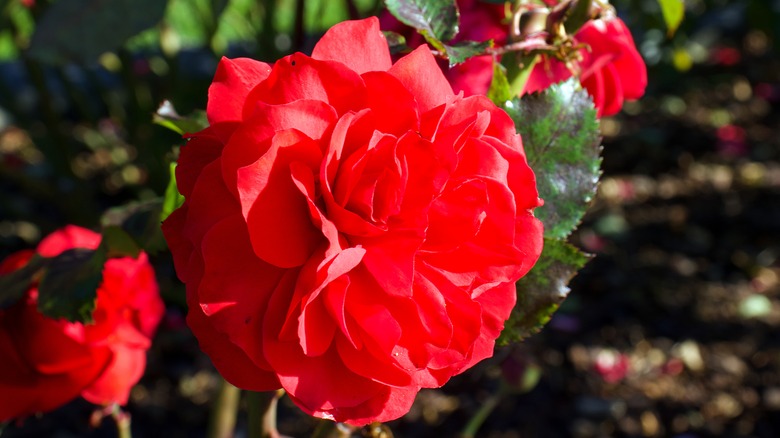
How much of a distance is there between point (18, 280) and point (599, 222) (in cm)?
168

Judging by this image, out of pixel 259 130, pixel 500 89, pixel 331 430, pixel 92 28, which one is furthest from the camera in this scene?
pixel 92 28

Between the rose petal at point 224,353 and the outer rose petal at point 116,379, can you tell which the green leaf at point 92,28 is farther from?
the rose petal at point 224,353

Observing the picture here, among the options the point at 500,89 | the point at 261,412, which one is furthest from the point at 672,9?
the point at 261,412

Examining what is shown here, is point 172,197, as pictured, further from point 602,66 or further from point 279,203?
point 602,66

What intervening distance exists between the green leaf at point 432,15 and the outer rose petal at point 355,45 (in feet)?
0.24

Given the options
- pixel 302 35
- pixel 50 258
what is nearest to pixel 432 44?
pixel 50 258

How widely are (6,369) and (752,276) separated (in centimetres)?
179

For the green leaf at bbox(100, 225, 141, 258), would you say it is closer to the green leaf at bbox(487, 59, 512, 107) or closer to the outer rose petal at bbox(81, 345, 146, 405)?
the outer rose petal at bbox(81, 345, 146, 405)

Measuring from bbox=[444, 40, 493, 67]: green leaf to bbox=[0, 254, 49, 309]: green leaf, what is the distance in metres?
0.38

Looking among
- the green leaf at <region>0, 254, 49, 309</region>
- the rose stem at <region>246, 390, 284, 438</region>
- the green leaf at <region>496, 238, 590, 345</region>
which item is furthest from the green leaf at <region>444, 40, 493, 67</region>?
the green leaf at <region>0, 254, 49, 309</region>

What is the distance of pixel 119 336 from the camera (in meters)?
0.68

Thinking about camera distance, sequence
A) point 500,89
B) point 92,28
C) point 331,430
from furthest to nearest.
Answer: point 92,28 → point 331,430 → point 500,89

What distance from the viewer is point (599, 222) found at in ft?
6.97

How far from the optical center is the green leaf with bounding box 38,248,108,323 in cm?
58
